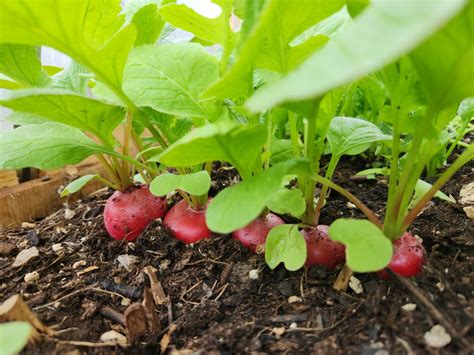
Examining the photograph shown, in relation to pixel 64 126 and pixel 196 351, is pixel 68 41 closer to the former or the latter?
pixel 64 126

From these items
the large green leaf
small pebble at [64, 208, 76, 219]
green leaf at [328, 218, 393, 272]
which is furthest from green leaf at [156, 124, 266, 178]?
small pebble at [64, 208, 76, 219]

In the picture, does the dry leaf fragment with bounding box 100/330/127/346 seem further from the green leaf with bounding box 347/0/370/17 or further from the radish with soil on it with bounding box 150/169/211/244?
the green leaf with bounding box 347/0/370/17

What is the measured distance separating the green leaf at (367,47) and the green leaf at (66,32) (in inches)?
14.7

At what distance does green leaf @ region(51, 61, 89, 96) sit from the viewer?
930 millimetres

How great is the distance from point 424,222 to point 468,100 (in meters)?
0.26

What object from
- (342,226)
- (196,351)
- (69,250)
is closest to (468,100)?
(342,226)

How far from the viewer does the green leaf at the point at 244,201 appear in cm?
53

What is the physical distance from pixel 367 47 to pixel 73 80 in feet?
2.53

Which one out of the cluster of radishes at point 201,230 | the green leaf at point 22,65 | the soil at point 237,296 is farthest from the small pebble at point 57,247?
the green leaf at point 22,65

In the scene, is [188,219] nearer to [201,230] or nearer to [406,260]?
[201,230]

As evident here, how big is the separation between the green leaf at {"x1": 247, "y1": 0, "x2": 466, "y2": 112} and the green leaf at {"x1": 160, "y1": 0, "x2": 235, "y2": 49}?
430 millimetres

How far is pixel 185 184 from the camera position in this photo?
70 cm

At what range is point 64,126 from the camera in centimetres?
→ 87

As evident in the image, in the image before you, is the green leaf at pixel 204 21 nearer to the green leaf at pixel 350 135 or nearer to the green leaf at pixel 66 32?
the green leaf at pixel 66 32
